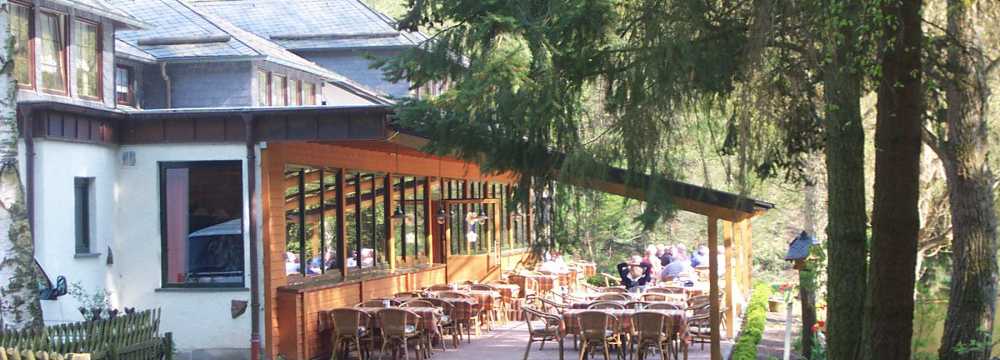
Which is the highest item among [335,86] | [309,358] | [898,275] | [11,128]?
[335,86]

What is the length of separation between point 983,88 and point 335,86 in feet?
67.2

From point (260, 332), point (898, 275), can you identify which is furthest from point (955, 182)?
point (260, 332)

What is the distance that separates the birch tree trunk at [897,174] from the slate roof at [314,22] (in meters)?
20.3

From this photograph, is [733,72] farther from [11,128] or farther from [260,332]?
[260,332]

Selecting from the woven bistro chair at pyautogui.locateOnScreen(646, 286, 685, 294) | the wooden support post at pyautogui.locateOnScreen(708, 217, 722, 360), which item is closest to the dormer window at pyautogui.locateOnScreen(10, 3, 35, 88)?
the wooden support post at pyautogui.locateOnScreen(708, 217, 722, 360)

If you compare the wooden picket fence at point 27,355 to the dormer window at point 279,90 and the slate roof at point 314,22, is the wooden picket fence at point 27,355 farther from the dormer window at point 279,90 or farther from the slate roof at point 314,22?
the slate roof at point 314,22

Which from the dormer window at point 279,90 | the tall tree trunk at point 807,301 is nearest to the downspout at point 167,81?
the dormer window at point 279,90

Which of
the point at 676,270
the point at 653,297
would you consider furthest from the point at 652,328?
the point at 676,270

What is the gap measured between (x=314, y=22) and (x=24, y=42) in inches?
528

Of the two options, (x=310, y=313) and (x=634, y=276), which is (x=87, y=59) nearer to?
(x=310, y=313)

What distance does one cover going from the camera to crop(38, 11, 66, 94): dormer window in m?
17.9

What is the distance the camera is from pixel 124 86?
23000mm

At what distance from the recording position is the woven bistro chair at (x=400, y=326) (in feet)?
54.3

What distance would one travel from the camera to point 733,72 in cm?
1037
